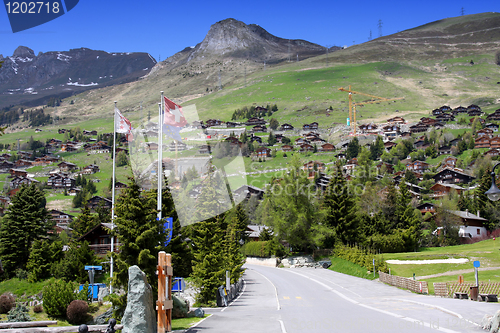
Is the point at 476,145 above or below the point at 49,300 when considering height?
above

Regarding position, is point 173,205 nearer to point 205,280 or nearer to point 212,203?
point 212,203

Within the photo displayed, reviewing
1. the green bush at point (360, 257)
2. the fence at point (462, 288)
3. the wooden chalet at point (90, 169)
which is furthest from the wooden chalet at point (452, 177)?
the wooden chalet at point (90, 169)

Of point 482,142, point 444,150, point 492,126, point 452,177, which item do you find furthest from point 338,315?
point 492,126

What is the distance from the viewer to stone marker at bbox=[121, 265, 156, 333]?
43.4 feet

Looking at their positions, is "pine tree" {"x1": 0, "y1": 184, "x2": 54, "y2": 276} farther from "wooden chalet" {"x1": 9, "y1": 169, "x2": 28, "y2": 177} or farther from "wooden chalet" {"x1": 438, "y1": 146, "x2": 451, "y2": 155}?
"wooden chalet" {"x1": 438, "y1": 146, "x2": 451, "y2": 155}

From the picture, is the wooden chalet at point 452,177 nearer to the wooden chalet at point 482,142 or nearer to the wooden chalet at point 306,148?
the wooden chalet at point 482,142

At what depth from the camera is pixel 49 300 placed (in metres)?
31.2

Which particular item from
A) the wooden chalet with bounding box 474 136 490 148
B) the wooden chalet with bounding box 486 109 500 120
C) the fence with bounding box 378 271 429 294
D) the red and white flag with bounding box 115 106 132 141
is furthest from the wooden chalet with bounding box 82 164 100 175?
the wooden chalet with bounding box 486 109 500 120

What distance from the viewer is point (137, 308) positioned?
43.9 ft

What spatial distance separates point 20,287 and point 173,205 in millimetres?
Result: 22589

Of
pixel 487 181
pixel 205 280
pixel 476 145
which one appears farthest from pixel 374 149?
pixel 205 280

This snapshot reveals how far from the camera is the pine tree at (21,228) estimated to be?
48.3 m

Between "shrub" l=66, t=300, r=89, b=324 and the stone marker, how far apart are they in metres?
19.8

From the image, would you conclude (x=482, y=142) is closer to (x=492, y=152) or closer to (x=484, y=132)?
(x=484, y=132)
